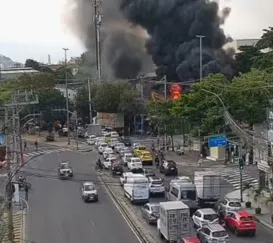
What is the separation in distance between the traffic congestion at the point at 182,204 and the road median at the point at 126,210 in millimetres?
416

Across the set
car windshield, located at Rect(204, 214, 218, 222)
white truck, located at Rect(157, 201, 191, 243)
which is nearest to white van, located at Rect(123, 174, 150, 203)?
car windshield, located at Rect(204, 214, 218, 222)

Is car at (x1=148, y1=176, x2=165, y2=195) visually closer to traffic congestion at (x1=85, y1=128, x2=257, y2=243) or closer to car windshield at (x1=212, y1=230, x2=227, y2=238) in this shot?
traffic congestion at (x1=85, y1=128, x2=257, y2=243)

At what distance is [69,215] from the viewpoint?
32.5m

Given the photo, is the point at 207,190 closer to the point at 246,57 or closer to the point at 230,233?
the point at 230,233

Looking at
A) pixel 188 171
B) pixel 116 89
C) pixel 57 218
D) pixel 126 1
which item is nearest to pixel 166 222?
pixel 57 218

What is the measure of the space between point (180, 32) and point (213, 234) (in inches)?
2674

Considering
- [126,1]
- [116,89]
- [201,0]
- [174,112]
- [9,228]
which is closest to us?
[9,228]

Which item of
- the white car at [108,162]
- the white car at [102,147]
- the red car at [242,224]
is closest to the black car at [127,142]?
the white car at [102,147]

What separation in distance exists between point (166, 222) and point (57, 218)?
8.33 metres

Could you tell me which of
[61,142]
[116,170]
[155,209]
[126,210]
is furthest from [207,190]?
[61,142]

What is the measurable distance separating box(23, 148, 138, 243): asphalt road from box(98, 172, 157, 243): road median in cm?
33

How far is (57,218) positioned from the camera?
31906 mm

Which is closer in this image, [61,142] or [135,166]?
[135,166]

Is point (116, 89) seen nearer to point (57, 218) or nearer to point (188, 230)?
point (57, 218)
